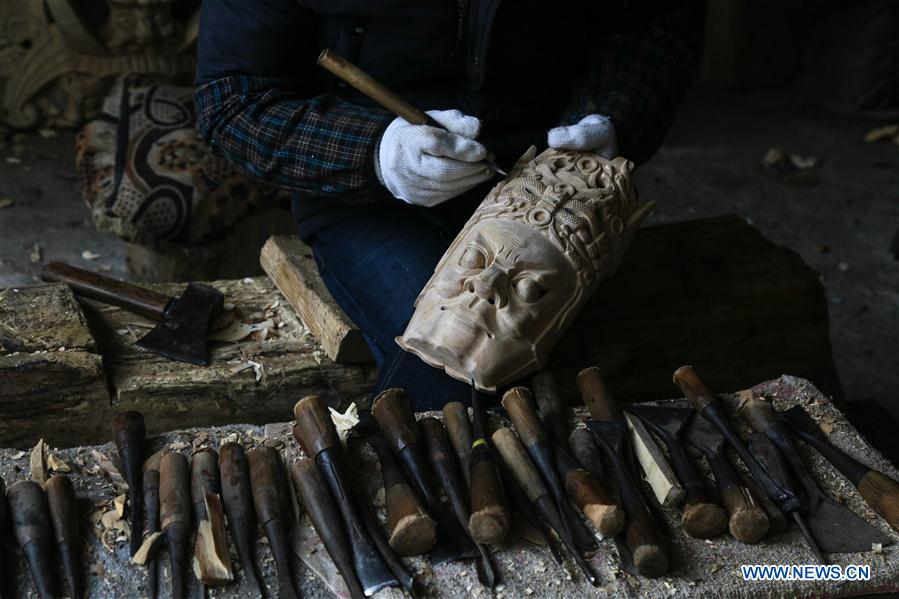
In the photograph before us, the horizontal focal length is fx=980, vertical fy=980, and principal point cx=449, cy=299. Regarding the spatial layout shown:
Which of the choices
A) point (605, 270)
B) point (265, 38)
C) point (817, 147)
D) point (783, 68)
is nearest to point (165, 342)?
point (265, 38)

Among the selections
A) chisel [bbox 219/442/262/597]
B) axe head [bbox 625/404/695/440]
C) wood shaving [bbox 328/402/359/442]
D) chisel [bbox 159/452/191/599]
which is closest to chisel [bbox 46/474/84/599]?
chisel [bbox 159/452/191/599]

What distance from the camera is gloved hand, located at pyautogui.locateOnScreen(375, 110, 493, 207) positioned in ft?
7.59

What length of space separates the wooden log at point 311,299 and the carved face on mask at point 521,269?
43 centimetres

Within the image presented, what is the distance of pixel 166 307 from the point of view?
275 centimetres

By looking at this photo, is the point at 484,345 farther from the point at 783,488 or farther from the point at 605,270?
the point at 783,488

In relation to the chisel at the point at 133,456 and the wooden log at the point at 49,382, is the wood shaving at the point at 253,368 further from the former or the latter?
the chisel at the point at 133,456

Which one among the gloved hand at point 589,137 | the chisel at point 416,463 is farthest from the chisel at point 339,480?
the gloved hand at point 589,137

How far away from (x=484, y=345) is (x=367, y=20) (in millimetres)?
980

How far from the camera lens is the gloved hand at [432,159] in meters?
2.31

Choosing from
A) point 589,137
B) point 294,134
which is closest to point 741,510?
point 589,137

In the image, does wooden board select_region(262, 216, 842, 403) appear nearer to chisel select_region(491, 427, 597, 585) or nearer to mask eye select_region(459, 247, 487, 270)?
mask eye select_region(459, 247, 487, 270)

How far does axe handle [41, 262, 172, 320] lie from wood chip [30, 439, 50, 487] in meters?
0.77

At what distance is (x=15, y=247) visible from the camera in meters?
4.54

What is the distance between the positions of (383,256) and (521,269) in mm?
573
